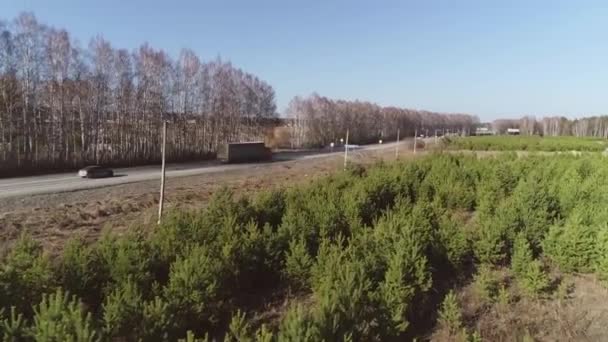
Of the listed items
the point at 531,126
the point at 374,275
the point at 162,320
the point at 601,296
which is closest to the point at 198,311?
the point at 162,320

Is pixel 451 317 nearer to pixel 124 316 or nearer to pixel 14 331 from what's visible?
pixel 124 316

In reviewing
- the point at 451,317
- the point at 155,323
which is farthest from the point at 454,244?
the point at 155,323

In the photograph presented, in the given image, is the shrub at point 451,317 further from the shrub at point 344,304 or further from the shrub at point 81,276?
the shrub at point 81,276

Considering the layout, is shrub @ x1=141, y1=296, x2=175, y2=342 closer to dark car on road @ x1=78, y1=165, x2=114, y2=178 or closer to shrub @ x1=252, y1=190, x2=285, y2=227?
shrub @ x1=252, y1=190, x2=285, y2=227

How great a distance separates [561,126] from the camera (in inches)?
5955

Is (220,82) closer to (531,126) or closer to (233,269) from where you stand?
(233,269)

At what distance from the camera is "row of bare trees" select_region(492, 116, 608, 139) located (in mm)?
129500

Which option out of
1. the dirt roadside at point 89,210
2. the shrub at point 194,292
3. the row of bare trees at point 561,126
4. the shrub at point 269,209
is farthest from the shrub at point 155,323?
the row of bare trees at point 561,126

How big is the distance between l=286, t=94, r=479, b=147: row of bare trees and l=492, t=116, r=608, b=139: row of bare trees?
57478mm

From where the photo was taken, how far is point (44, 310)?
421cm

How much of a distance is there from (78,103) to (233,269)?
3113 cm

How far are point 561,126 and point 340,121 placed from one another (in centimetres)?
11511

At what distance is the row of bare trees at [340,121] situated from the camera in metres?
73.4

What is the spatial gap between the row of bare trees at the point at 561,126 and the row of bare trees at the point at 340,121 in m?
57.5
